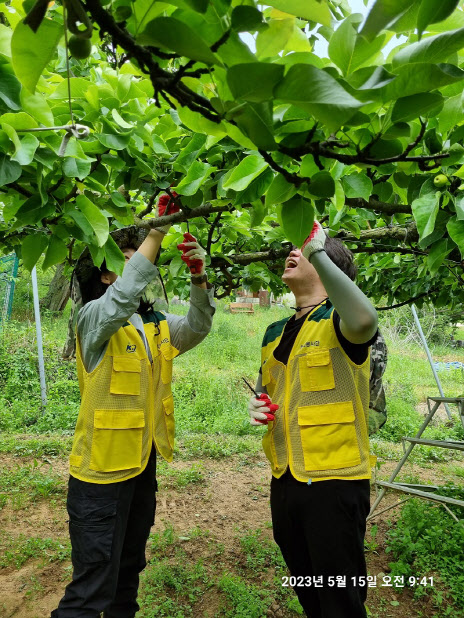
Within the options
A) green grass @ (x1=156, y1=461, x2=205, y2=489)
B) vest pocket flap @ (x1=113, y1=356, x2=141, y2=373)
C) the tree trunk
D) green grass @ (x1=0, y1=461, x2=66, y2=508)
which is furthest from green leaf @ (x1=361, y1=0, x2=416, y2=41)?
the tree trunk

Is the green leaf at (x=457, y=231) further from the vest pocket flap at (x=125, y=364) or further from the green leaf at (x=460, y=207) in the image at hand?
the vest pocket flap at (x=125, y=364)

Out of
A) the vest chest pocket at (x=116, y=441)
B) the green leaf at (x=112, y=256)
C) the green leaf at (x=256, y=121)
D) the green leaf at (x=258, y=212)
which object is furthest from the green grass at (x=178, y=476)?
the green leaf at (x=256, y=121)

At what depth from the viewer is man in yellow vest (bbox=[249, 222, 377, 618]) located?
139 centimetres

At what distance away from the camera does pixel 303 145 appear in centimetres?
60

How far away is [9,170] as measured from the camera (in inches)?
31.5

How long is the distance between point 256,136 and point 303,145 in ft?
0.32

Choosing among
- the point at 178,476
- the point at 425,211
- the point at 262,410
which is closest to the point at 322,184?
the point at 425,211

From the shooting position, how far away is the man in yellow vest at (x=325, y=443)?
1.39m

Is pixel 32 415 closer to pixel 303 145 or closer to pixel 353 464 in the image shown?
pixel 353 464

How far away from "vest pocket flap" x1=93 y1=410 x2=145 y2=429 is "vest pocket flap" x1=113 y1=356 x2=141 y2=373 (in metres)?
0.15

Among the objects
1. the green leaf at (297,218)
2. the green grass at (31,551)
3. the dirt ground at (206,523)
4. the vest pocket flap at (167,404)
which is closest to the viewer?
the green leaf at (297,218)

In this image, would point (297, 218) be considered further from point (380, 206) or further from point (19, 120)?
point (19, 120)

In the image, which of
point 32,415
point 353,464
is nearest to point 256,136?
point 353,464

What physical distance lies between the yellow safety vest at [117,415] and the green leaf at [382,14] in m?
1.42
